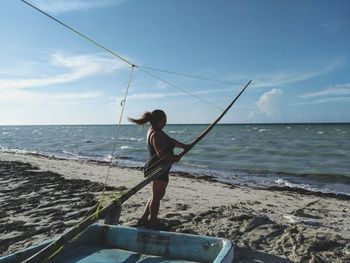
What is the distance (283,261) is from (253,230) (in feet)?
4.10

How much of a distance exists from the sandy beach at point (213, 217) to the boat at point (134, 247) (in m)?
0.98

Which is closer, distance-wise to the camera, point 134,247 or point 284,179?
point 134,247

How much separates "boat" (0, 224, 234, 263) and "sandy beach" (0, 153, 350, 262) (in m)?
0.98

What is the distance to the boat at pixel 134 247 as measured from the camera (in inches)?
185

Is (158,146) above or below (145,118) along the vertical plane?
below

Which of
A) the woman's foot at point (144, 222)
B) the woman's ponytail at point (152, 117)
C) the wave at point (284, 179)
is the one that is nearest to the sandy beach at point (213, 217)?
the woman's foot at point (144, 222)

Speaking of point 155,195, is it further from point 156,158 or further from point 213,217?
point 213,217

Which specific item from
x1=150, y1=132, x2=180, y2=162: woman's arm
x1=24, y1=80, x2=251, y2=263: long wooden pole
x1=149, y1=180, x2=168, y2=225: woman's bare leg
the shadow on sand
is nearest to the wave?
x1=149, y1=180, x2=168, y2=225: woman's bare leg

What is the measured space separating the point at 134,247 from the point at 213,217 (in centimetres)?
261

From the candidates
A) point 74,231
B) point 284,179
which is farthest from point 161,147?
point 284,179

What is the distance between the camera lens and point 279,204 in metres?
10.6

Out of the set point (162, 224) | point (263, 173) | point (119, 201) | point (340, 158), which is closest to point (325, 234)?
A: point (162, 224)

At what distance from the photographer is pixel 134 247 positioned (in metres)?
5.18

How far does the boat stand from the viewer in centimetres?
470
